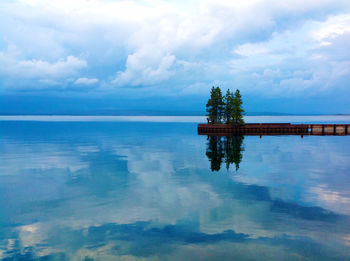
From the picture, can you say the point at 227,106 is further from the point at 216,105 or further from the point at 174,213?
the point at 174,213

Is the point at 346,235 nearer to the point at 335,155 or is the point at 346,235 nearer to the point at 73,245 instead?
the point at 73,245

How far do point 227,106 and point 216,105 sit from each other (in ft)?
10.5

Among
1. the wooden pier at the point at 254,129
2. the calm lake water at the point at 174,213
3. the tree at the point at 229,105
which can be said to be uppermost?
the tree at the point at 229,105

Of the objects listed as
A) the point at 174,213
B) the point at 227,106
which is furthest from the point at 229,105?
the point at 174,213

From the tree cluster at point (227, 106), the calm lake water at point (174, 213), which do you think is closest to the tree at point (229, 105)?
the tree cluster at point (227, 106)

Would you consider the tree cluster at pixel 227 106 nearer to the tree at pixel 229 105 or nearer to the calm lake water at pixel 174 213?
the tree at pixel 229 105

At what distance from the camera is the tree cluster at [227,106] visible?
89631 mm

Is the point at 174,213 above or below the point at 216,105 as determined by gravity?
below

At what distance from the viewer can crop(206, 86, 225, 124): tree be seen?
91.1 m

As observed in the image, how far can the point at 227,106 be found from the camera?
91125 mm

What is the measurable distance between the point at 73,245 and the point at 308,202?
15.2m

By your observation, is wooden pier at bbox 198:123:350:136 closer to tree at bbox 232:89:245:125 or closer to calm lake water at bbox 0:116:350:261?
tree at bbox 232:89:245:125

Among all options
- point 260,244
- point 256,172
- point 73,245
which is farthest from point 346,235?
point 256,172

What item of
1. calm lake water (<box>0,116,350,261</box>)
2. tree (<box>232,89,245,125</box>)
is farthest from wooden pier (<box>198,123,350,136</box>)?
calm lake water (<box>0,116,350,261</box>)
